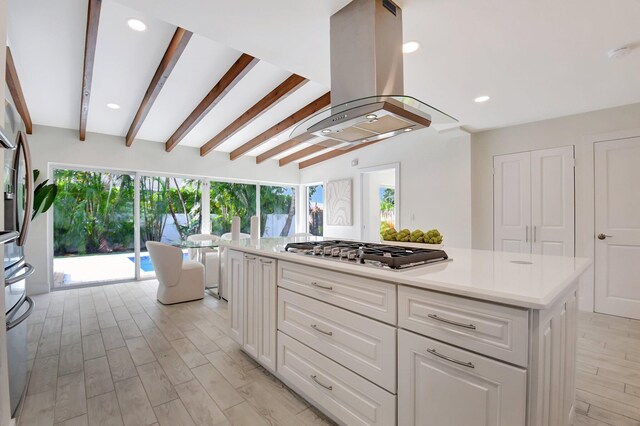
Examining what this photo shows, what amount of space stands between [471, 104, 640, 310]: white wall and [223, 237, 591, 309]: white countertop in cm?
258

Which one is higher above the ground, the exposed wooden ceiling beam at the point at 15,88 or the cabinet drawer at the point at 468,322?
the exposed wooden ceiling beam at the point at 15,88

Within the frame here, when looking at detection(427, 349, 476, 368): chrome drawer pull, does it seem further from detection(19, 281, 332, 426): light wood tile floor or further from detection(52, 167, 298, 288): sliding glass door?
detection(52, 167, 298, 288): sliding glass door

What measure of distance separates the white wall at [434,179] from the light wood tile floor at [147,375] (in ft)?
11.1

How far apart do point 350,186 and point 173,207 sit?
3476 mm

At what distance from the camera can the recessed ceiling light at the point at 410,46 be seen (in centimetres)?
222

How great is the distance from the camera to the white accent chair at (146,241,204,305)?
12.2ft

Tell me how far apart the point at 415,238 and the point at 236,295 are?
5.05 feet

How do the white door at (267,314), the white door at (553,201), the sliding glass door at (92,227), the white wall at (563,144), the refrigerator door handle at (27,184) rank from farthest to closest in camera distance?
the sliding glass door at (92,227), the white door at (553,201), the white wall at (563,144), the white door at (267,314), the refrigerator door handle at (27,184)

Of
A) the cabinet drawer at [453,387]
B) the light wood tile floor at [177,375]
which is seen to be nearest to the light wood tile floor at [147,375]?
the light wood tile floor at [177,375]

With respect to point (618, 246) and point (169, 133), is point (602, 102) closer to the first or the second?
point (618, 246)

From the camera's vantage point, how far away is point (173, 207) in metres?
5.63

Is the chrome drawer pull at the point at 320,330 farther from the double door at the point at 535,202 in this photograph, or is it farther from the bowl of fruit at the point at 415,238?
the double door at the point at 535,202

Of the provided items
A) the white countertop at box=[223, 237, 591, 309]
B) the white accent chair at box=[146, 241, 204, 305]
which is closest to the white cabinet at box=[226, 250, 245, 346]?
the white countertop at box=[223, 237, 591, 309]

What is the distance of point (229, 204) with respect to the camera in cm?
638
